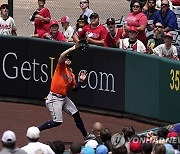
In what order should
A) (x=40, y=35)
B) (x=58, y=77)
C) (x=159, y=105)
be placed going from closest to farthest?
1. (x=58, y=77)
2. (x=159, y=105)
3. (x=40, y=35)

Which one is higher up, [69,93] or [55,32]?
[55,32]

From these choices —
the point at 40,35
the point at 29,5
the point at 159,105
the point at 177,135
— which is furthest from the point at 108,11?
the point at 177,135

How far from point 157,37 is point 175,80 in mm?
1794

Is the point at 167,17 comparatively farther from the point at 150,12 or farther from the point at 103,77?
the point at 103,77

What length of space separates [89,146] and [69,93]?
6.32 metres

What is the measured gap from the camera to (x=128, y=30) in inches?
685

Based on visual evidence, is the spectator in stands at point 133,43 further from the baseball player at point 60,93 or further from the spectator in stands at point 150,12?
the baseball player at point 60,93

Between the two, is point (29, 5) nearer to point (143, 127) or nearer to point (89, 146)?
point (143, 127)

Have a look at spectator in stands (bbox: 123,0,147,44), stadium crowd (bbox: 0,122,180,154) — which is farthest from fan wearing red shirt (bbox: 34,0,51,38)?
stadium crowd (bbox: 0,122,180,154)

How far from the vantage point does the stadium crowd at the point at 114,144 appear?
1085cm

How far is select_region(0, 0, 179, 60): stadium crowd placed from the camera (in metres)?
17.2

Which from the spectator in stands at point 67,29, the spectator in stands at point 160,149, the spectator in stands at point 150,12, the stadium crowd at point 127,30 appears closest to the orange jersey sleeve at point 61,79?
the stadium crowd at point 127,30

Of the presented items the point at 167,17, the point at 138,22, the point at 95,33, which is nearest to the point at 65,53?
the point at 95,33

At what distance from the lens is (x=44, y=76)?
720 inches
